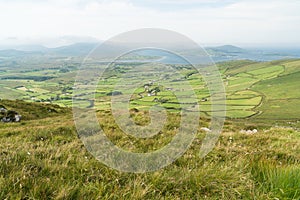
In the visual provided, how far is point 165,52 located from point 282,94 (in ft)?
601

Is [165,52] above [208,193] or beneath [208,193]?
above

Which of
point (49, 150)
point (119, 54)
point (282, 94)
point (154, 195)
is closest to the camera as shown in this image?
point (154, 195)

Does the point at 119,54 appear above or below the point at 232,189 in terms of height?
above

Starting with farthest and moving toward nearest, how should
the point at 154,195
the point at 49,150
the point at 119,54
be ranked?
the point at 119,54, the point at 49,150, the point at 154,195

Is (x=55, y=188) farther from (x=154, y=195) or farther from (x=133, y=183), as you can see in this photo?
(x=154, y=195)

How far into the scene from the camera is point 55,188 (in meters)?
3.55

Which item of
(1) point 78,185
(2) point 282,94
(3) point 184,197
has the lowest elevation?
(2) point 282,94

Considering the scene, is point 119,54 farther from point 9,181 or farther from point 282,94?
point 282,94

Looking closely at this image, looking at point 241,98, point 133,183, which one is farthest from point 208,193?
point 241,98

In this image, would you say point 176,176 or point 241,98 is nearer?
point 176,176

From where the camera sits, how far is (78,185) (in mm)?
3662

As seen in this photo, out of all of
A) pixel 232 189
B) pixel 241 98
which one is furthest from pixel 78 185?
pixel 241 98

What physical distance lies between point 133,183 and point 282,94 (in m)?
187

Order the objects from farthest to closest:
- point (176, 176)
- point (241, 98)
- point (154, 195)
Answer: point (241, 98), point (176, 176), point (154, 195)
